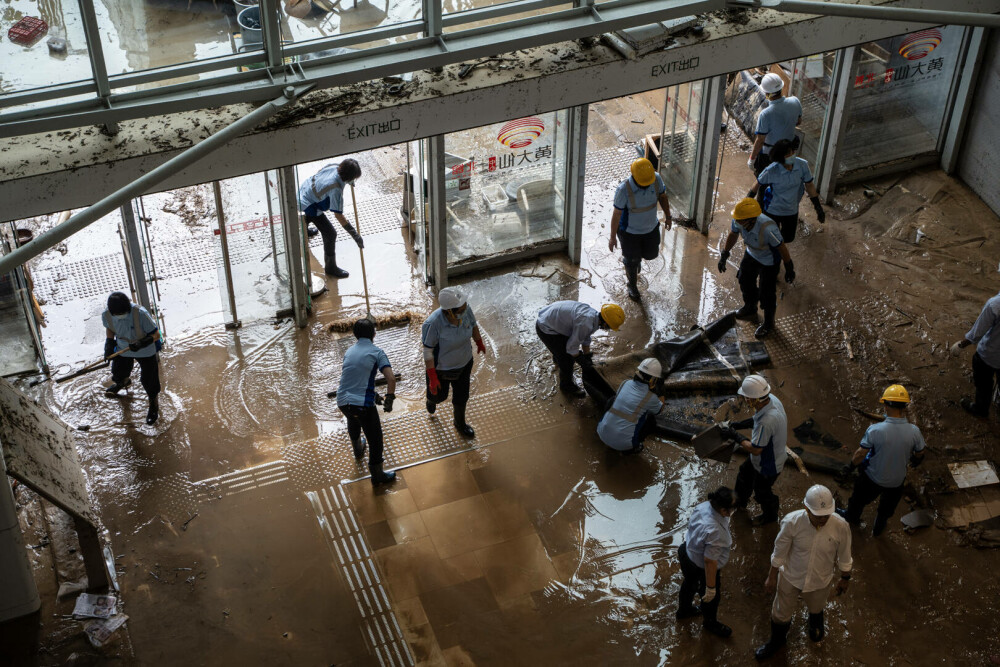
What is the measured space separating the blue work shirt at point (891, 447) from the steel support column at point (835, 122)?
196 inches

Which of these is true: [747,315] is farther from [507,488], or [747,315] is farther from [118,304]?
[118,304]

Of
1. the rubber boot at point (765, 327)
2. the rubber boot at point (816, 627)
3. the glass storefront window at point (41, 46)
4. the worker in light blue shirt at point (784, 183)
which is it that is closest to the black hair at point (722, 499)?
the rubber boot at point (816, 627)

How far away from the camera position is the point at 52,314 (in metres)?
10.1

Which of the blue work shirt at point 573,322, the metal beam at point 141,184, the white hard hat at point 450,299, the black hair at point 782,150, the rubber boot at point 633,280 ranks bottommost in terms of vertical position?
the rubber boot at point 633,280

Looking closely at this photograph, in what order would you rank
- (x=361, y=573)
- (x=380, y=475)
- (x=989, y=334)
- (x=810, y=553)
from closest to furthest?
(x=810, y=553) < (x=361, y=573) < (x=380, y=475) < (x=989, y=334)

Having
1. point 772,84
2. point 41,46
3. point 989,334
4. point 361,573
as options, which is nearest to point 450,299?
point 361,573

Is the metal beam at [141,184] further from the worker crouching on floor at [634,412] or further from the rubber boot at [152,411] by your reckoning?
the worker crouching on floor at [634,412]

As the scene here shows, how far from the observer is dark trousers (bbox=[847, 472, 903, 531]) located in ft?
24.8

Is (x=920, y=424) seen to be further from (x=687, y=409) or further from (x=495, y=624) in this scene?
(x=495, y=624)

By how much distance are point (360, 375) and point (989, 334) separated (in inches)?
204

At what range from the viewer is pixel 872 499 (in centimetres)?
776

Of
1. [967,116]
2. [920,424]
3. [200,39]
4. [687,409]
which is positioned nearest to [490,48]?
[200,39]

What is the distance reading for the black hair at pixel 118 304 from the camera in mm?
8211

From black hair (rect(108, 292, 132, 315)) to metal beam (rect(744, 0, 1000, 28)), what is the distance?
558 cm
